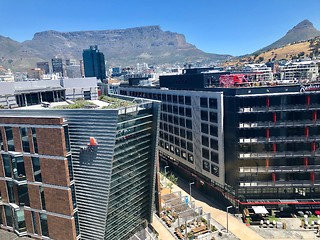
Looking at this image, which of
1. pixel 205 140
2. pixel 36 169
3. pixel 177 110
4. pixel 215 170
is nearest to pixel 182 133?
pixel 177 110

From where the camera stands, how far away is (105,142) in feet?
118

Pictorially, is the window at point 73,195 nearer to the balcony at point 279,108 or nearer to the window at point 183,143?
the balcony at point 279,108

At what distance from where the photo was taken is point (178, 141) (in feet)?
279

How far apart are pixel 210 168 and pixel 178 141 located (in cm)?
1751

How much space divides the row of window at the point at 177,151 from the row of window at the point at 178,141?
154 centimetres

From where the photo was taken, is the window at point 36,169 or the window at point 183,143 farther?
the window at point 183,143

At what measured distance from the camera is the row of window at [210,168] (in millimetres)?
67875

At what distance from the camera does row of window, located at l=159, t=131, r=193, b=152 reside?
3106 inches

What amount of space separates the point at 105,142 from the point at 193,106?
1658 inches

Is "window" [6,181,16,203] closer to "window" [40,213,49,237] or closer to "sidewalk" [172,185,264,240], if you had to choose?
"window" [40,213,49,237]

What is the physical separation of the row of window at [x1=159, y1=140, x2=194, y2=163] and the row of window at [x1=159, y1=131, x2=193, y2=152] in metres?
1.54

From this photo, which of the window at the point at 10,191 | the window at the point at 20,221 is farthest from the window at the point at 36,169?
the window at the point at 20,221

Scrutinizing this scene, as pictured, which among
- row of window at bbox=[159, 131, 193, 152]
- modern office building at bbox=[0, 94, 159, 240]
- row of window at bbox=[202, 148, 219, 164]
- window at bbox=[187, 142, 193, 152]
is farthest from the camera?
row of window at bbox=[159, 131, 193, 152]

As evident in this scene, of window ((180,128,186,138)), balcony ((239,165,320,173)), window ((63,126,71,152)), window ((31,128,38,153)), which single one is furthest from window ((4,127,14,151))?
window ((180,128,186,138))
